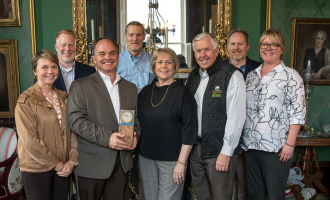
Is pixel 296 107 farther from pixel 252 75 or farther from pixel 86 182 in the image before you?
pixel 86 182

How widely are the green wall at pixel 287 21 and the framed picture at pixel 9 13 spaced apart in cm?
290

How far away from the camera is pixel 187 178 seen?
261 centimetres

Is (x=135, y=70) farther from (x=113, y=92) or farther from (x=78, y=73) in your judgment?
(x=113, y=92)

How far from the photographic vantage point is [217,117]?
207cm

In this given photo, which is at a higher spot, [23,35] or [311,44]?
[23,35]

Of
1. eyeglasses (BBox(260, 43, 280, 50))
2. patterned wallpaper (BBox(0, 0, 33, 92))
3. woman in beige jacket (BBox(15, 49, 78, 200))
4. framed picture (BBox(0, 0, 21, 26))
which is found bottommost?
woman in beige jacket (BBox(15, 49, 78, 200))

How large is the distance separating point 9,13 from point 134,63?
197 centimetres

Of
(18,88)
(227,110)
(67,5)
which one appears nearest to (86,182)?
(227,110)

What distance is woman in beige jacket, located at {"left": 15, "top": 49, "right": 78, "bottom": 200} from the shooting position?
1923 millimetres

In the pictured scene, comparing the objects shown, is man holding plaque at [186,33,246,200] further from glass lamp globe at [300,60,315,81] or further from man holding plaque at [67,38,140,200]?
glass lamp globe at [300,60,315,81]

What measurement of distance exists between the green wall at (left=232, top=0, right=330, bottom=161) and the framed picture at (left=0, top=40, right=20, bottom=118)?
2993mm

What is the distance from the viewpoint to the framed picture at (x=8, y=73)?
3.54 meters

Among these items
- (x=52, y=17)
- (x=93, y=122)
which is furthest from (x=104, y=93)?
(x=52, y=17)

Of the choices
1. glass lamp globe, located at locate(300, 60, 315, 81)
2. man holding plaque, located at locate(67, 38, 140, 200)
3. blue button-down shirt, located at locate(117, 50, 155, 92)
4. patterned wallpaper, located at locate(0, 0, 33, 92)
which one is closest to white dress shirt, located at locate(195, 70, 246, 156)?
man holding plaque, located at locate(67, 38, 140, 200)
